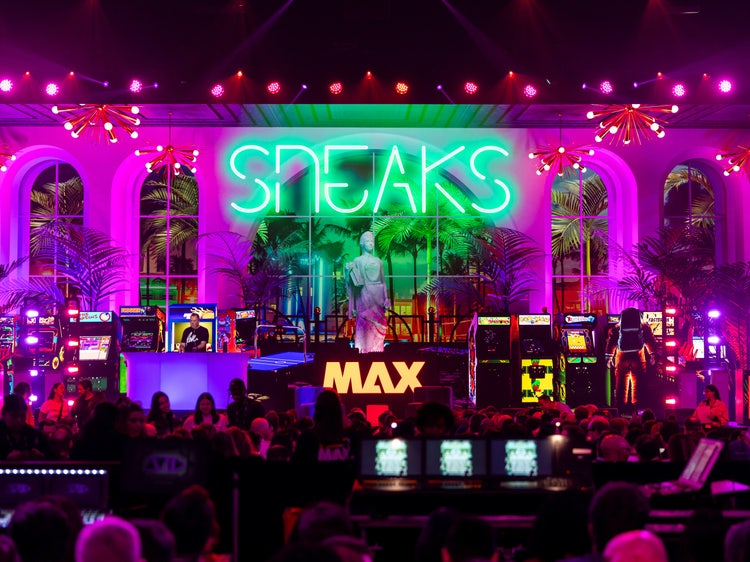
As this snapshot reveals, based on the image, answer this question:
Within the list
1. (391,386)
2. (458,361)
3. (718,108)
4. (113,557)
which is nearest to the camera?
(113,557)

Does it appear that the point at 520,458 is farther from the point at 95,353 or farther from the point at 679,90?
the point at 95,353

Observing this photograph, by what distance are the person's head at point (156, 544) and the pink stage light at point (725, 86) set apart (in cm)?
1296

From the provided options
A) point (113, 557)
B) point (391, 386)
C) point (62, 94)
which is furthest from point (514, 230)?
point (113, 557)

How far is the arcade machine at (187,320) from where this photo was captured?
55.3ft

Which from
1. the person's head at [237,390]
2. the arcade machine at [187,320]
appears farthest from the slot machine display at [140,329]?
the person's head at [237,390]

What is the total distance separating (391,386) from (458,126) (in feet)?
29.8

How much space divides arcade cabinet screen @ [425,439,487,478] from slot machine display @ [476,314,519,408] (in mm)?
9726

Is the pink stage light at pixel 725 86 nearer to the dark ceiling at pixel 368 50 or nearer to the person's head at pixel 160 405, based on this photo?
the dark ceiling at pixel 368 50

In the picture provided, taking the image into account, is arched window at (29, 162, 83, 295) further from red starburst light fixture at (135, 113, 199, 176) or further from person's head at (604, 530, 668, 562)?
person's head at (604, 530, 668, 562)

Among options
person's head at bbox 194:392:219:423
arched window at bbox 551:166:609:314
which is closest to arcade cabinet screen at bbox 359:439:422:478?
person's head at bbox 194:392:219:423

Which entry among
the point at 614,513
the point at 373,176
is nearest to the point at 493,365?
the point at 373,176

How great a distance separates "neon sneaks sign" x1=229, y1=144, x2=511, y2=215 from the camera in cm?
2083

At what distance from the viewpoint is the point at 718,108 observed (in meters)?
19.4

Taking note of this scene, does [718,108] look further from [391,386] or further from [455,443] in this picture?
[455,443]
